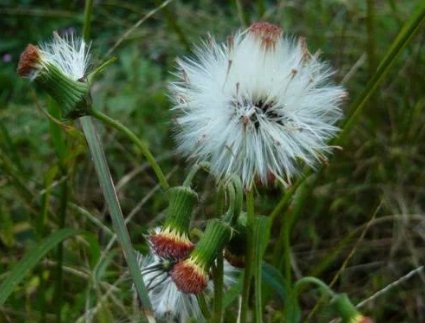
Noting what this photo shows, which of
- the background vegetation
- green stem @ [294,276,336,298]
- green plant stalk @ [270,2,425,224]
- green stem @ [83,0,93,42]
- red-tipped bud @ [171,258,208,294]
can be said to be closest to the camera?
red-tipped bud @ [171,258,208,294]

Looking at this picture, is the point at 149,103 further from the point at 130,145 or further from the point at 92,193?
the point at 92,193

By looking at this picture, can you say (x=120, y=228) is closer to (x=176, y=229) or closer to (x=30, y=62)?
(x=176, y=229)

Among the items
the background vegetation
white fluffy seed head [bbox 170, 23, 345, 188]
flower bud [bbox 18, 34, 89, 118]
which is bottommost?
the background vegetation

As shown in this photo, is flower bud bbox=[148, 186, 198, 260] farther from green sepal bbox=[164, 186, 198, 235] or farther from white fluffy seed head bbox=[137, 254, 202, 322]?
white fluffy seed head bbox=[137, 254, 202, 322]

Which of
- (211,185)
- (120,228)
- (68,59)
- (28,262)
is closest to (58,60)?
(68,59)

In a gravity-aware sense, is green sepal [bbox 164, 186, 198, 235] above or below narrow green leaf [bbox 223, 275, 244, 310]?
above

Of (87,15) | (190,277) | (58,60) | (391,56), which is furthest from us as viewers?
(87,15)

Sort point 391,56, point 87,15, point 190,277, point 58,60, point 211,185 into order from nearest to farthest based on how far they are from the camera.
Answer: point 190,277 < point 58,60 < point 391,56 < point 87,15 < point 211,185

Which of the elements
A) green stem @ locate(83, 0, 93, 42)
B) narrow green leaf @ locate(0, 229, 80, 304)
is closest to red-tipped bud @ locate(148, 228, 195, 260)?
narrow green leaf @ locate(0, 229, 80, 304)
